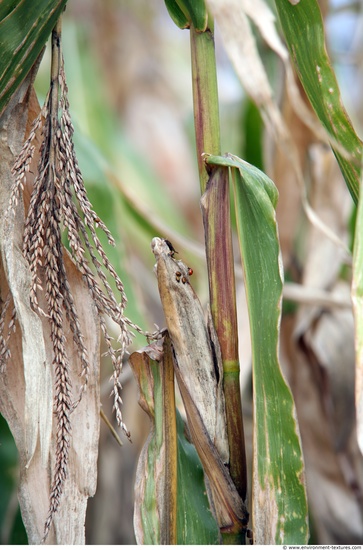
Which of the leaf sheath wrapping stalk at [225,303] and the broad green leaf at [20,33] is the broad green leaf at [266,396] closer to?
the leaf sheath wrapping stalk at [225,303]

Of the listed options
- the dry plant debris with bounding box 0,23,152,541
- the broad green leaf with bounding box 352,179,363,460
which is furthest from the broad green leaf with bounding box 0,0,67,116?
the broad green leaf with bounding box 352,179,363,460

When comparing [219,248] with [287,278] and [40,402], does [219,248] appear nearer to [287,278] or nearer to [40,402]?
[40,402]

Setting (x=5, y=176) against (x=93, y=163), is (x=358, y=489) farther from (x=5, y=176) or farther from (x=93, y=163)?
(x=5, y=176)

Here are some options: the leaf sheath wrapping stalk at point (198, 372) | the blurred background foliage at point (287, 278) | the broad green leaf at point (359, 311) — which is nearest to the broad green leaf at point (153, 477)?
the leaf sheath wrapping stalk at point (198, 372)

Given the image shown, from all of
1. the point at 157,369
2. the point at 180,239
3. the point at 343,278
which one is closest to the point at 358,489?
the point at 343,278

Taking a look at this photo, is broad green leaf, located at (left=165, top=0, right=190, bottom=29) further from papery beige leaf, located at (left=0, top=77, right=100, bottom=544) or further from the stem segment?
papery beige leaf, located at (left=0, top=77, right=100, bottom=544)
